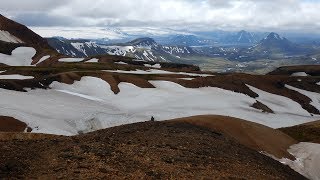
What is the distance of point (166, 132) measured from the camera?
110ft

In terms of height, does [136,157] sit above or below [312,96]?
above

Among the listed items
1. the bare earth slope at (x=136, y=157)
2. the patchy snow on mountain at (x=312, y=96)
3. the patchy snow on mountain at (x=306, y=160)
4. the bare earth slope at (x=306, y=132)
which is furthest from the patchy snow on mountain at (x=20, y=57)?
the bare earth slope at (x=136, y=157)

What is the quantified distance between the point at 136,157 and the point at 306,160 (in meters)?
22.4

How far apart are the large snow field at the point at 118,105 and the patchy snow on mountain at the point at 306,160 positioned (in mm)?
26917

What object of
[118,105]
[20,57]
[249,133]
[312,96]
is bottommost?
[312,96]

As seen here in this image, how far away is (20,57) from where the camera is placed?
165000 mm

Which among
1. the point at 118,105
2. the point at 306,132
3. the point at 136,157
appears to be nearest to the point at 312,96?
the point at 118,105

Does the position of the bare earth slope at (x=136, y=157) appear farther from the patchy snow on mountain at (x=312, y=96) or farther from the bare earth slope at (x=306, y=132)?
the patchy snow on mountain at (x=312, y=96)

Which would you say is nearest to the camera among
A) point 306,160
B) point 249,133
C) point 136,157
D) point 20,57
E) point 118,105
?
point 136,157

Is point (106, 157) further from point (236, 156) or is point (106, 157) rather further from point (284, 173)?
point (284, 173)

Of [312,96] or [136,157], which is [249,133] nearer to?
[136,157]

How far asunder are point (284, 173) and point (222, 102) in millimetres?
60280

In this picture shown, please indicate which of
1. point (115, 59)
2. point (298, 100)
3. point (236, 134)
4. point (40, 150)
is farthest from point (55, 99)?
point (115, 59)

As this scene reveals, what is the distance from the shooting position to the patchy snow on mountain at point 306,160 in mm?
38625
